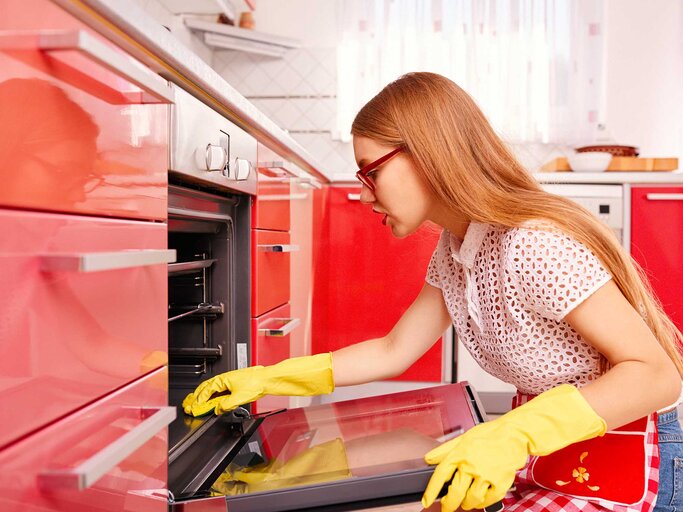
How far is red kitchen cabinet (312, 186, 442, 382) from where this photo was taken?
264cm

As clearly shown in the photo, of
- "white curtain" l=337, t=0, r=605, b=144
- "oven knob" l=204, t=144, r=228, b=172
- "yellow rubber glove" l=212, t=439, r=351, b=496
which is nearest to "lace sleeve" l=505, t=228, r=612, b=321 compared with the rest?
"yellow rubber glove" l=212, t=439, r=351, b=496

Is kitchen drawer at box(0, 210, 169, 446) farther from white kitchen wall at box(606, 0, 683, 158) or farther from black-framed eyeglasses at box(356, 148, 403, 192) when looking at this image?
white kitchen wall at box(606, 0, 683, 158)

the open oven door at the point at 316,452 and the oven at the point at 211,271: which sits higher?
the oven at the point at 211,271

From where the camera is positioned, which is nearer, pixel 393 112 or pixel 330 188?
pixel 393 112

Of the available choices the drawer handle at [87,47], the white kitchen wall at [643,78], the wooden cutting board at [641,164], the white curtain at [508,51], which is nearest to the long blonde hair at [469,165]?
the drawer handle at [87,47]

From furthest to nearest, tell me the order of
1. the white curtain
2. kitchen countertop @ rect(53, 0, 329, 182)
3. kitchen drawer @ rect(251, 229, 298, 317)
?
the white curtain, kitchen drawer @ rect(251, 229, 298, 317), kitchen countertop @ rect(53, 0, 329, 182)

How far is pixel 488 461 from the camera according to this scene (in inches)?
32.4

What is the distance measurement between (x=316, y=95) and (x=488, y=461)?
2.81 meters

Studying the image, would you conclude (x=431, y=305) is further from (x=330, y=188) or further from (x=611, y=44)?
(x=611, y=44)

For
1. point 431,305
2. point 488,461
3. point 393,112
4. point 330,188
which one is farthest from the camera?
point 330,188

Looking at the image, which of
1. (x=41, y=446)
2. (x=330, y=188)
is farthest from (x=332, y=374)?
(x=330, y=188)

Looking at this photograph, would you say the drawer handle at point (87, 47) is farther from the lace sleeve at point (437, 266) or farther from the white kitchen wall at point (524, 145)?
the white kitchen wall at point (524, 145)

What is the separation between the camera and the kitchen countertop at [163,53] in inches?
27.2

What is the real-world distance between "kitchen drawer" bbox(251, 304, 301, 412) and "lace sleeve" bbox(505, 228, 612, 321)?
620 millimetres
